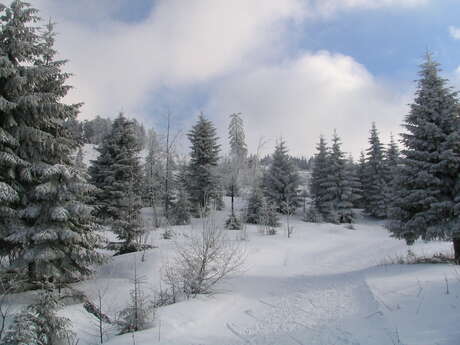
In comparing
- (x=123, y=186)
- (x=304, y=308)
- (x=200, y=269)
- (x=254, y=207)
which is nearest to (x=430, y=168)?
(x=304, y=308)

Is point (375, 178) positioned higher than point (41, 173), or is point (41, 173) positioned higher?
point (375, 178)

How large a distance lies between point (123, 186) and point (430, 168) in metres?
14.8

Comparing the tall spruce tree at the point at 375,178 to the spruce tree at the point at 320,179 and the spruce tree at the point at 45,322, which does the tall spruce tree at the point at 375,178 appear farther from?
the spruce tree at the point at 45,322

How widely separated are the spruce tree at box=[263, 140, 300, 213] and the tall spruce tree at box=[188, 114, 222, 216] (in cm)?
648

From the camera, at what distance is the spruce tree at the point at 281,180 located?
A: 115 feet

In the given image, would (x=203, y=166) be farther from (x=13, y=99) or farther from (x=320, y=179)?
(x=13, y=99)

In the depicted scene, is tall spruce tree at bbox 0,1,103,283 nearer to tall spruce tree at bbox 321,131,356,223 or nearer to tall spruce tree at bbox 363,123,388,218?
tall spruce tree at bbox 321,131,356,223

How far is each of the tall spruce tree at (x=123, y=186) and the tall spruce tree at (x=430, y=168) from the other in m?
12.0

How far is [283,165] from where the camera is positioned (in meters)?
36.2

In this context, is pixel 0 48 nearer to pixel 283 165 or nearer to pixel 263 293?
pixel 263 293

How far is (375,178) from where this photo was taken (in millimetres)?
37844

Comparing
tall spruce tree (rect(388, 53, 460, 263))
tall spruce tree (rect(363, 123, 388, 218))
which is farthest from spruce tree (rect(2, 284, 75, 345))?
tall spruce tree (rect(363, 123, 388, 218))

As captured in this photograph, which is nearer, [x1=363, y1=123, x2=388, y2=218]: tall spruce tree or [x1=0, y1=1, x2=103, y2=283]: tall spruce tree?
[x1=0, y1=1, x2=103, y2=283]: tall spruce tree

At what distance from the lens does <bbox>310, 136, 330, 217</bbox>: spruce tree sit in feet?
115
